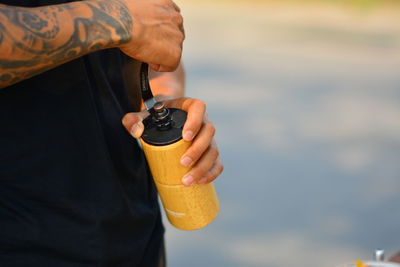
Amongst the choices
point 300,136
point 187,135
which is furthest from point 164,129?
point 300,136

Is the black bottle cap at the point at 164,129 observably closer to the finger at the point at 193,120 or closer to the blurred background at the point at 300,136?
the finger at the point at 193,120

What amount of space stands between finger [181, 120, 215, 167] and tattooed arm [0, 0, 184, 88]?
151 millimetres

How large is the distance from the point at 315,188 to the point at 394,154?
63cm

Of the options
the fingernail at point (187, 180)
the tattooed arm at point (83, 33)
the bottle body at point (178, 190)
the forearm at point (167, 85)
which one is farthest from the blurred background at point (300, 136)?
the tattooed arm at point (83, 33)

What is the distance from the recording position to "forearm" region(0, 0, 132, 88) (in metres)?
0.93

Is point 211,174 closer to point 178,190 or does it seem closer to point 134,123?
point 178,190

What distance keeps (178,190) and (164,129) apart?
0.13 metres

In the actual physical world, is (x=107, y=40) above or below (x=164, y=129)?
above

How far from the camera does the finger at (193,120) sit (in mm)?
1097

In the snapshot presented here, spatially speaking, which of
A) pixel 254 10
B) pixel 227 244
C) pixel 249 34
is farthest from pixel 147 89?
pixel 254 10

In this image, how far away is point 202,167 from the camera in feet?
3.76

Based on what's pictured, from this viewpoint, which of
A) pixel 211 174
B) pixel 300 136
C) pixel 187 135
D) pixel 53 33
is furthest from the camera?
pixel 300 136

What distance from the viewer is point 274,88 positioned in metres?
4.20

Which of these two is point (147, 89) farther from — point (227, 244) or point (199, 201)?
point (227, 244)
